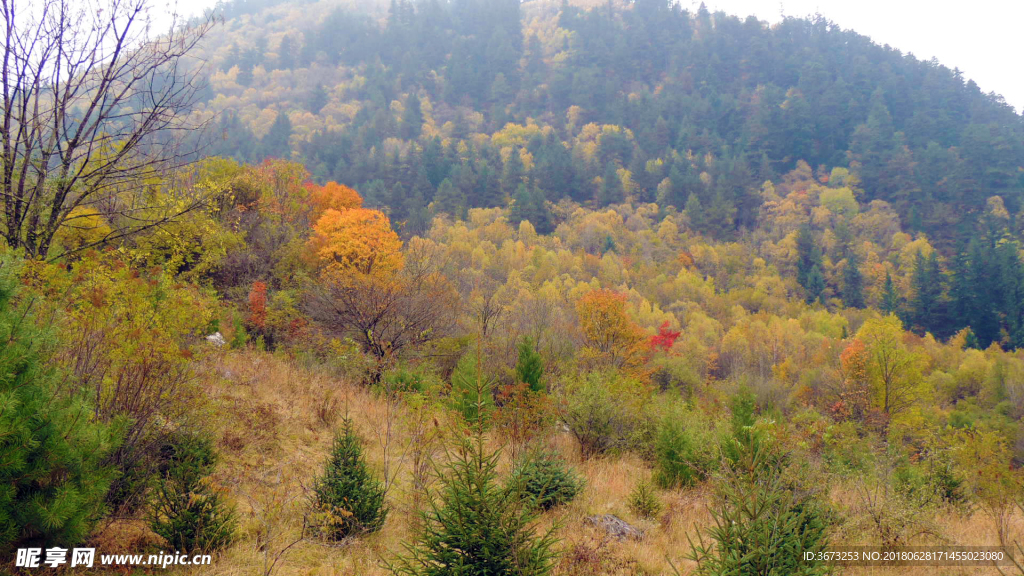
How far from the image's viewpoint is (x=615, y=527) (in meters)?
6.15

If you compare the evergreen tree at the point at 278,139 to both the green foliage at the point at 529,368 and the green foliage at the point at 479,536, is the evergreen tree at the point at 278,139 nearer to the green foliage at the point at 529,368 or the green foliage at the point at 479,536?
the green foliage at the point at 529,368

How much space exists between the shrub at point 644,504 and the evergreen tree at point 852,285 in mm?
72728

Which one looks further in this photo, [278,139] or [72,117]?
[278,139]

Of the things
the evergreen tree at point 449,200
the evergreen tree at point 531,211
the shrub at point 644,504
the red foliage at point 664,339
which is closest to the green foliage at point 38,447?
the shrub at point 644,504

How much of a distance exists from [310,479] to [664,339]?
40.2 meters

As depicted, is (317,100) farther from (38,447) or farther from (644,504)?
(38,447)

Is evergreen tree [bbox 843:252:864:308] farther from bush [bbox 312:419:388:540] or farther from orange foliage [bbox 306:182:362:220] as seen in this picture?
bush [bbox 312:419:388:540]

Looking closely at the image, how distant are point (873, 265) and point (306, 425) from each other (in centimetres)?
8080

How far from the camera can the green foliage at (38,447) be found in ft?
11.1

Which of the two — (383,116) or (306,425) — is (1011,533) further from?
(383,116)

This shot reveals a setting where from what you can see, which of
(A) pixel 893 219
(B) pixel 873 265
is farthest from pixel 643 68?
(B) pixel 873 265

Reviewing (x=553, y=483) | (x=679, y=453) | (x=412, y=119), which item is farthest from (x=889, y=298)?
(x=412, y=119)

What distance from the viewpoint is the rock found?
598 cm

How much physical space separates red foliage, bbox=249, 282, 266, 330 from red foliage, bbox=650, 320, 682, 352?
99.5 ft
